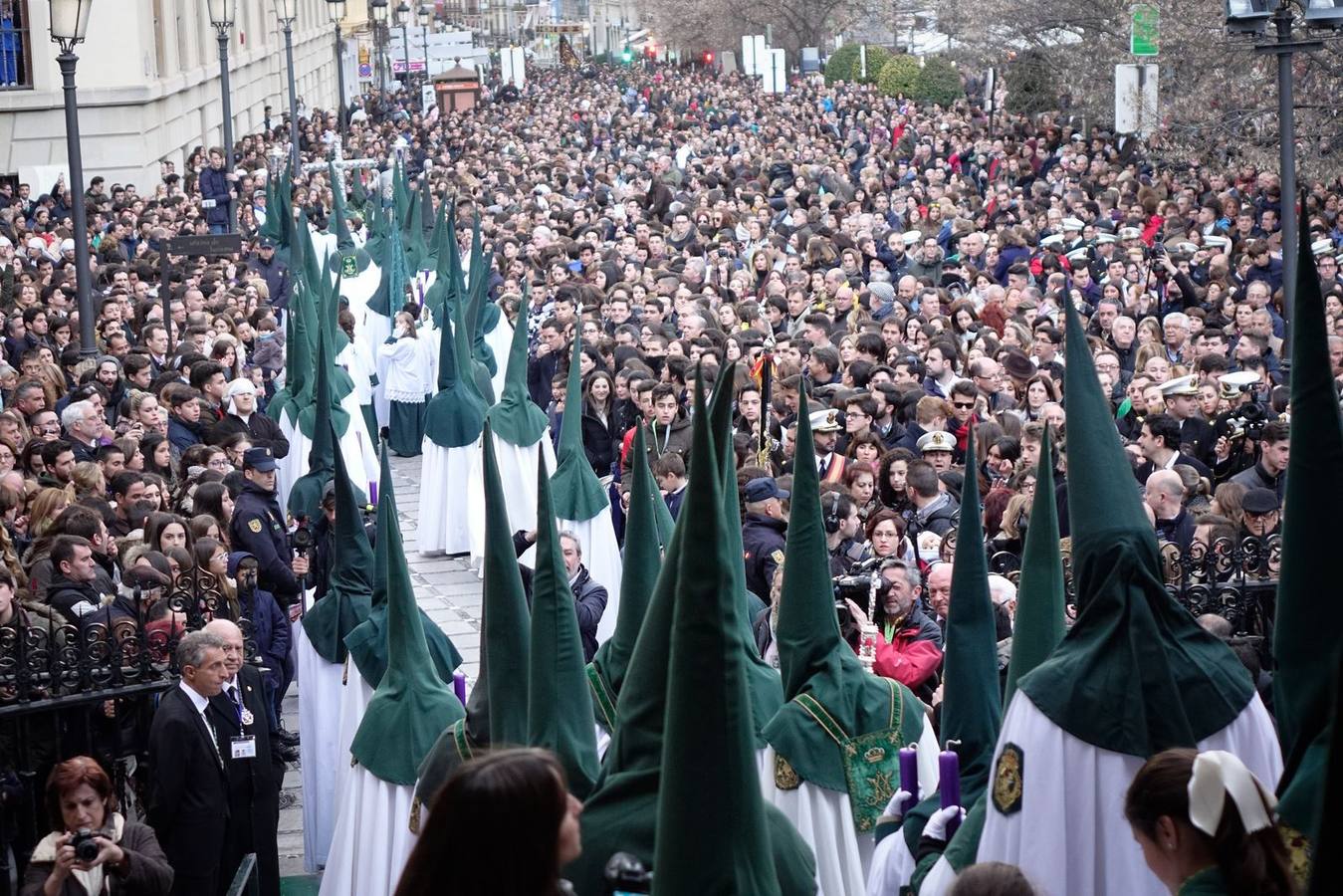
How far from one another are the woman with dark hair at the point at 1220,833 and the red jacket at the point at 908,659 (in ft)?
10.8

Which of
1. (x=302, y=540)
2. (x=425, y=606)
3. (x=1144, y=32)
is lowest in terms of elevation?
(x=425, y=606)

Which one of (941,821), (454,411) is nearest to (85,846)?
(941,821)

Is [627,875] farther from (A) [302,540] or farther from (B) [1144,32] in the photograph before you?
(B) [1144,32]

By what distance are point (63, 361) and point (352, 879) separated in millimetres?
9856

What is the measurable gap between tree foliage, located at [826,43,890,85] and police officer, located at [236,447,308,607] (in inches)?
1992

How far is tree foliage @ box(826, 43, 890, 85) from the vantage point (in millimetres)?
61500

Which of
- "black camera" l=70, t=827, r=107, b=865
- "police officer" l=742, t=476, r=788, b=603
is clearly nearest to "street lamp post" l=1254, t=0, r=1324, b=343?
"police officer" l=742, t=476, r=788, b=603

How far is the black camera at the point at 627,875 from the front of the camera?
3777mm

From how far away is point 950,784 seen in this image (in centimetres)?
514

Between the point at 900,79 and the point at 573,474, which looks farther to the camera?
the point at 900,79

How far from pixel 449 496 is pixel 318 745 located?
598 cm

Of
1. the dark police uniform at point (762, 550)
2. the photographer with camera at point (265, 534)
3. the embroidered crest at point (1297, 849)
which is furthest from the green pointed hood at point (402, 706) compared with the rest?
the photographer with camera at point (265, 534)

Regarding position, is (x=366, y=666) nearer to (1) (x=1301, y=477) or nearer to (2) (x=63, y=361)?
(1) (x=1301, y=477)

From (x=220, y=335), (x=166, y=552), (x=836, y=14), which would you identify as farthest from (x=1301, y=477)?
(x=836, y=14)
